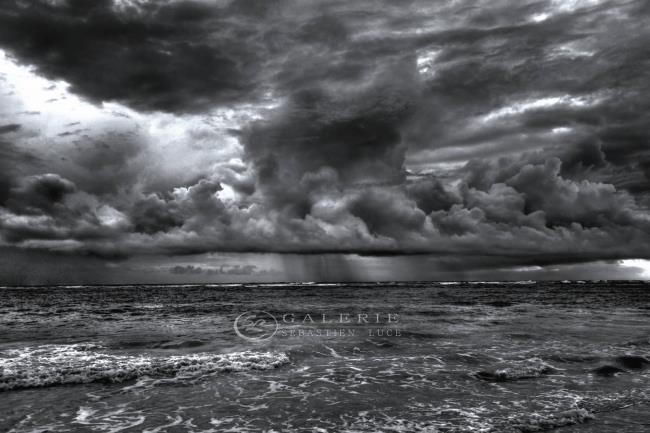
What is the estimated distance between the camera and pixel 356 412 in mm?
10977

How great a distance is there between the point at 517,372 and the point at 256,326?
18648 millimetres

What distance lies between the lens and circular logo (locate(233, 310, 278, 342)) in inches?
961

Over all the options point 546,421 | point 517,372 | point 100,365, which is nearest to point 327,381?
point 546,421

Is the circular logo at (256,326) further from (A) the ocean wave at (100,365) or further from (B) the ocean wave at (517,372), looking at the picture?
(B) the ocean wave at (517,372)

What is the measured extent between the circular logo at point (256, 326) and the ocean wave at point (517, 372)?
12.6m

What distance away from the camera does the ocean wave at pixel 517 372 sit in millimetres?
14555

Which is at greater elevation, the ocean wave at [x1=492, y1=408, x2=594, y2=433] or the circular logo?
the ocean wave at [x1=492, y1=408, x2=594, y2=433]

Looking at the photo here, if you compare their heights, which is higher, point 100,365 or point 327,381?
point 100,365

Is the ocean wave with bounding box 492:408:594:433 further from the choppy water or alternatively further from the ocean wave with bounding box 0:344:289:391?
the ocean wave with bounding box 0:344:289:391

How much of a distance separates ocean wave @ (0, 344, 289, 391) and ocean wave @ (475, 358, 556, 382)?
801 cm

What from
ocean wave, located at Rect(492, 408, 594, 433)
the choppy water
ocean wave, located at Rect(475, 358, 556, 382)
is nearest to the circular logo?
the choppy water

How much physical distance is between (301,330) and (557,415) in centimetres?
1762

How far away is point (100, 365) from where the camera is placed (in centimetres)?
1578

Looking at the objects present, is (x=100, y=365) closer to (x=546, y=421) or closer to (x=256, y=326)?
(x=256, y=326)
